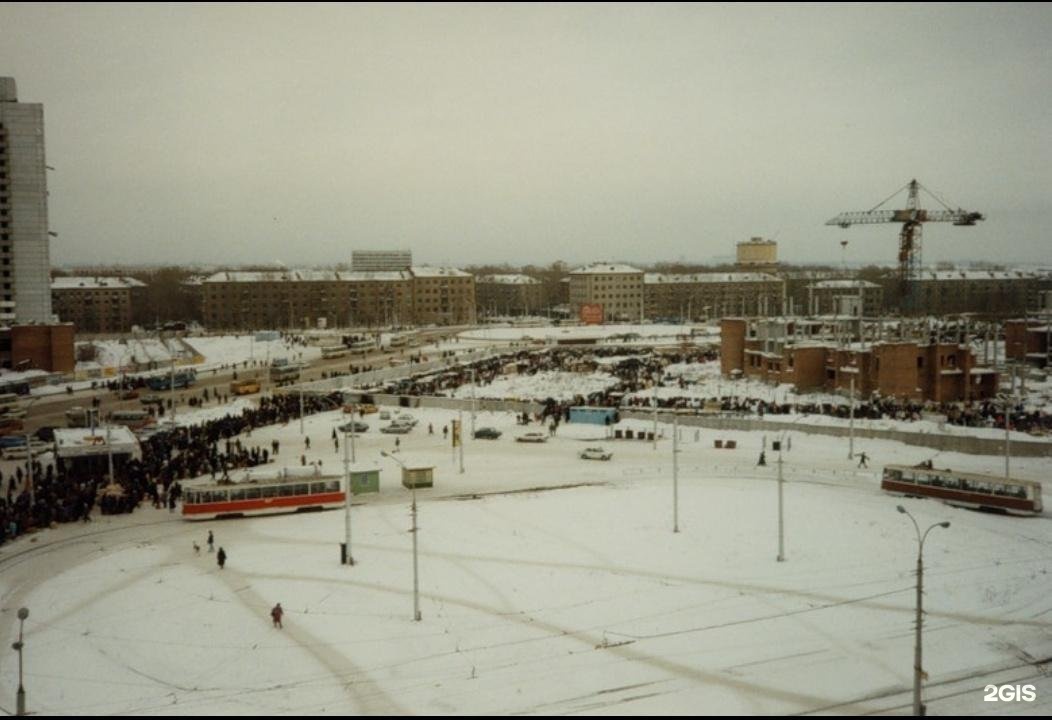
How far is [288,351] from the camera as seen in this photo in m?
98.2

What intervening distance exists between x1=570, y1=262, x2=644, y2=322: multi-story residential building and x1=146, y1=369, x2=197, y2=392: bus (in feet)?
331

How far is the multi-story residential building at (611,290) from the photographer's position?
543ft

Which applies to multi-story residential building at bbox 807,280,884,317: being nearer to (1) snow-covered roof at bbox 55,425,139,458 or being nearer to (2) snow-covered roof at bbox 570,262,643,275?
(2) snow-covered roof at bbox 570,262,643,275

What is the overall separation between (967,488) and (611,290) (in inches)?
5253

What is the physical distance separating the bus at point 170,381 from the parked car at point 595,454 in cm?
3488

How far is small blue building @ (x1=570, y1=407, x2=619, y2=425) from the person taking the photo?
55.5m

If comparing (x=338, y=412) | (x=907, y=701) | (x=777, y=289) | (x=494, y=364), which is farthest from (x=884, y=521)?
(x=777, y=289)

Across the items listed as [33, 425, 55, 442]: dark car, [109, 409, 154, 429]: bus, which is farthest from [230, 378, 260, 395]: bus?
[33, 425, 55, 442]: dark car

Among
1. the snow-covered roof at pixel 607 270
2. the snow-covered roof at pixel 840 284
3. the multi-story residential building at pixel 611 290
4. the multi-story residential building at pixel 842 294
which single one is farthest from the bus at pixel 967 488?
the snow-covered roof at pixel 607 270

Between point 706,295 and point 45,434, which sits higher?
point 706,295

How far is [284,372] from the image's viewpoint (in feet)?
251

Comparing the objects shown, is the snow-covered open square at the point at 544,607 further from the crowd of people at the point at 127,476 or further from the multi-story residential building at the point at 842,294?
the multi-story residential building at the point at 842,294

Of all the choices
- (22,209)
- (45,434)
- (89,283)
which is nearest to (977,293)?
(22,209)

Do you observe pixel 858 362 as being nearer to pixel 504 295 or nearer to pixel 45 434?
pixel 45 434
